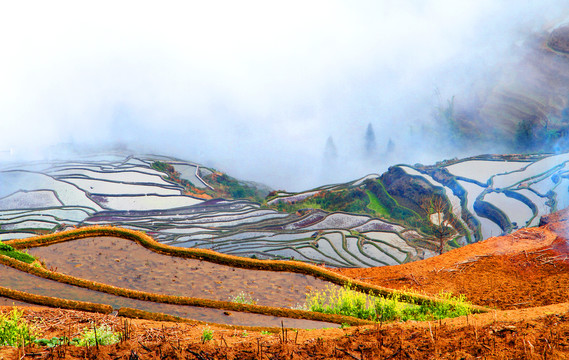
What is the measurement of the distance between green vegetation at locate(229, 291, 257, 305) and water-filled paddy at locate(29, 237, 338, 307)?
4.5 inches

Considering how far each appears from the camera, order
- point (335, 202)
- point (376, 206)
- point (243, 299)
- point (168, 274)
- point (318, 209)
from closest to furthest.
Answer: point (243, 299) → point (168, 274) → point (318, 209) → point (376, 206) → point (335, 202)

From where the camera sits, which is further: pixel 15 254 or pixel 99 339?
pixel 15 254

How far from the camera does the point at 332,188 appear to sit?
3978 cm

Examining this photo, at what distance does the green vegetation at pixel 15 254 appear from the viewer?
10.9 meters

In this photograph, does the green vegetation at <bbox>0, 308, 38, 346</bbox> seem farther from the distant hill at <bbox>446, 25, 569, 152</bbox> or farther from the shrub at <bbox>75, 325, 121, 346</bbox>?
the distant hill at <bbox>446, 25, 569, 152</bbox>

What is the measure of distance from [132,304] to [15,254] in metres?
4.08

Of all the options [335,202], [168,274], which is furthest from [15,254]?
[335,202]

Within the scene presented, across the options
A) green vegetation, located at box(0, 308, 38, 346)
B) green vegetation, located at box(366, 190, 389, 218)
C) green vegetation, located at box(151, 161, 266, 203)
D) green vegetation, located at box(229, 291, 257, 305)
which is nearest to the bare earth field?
green vegetation, located at box(0, 308, 38, 346)

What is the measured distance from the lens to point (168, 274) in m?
10.8

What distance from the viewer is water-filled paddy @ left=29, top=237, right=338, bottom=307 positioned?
1005 centimetres

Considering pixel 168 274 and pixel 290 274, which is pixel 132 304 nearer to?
pixel 168 274

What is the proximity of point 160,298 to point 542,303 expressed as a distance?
285 inches

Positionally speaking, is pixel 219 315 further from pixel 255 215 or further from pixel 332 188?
pixel 332 188

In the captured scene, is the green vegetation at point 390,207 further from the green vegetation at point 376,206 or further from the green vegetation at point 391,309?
the green vegetation at point 391,309
